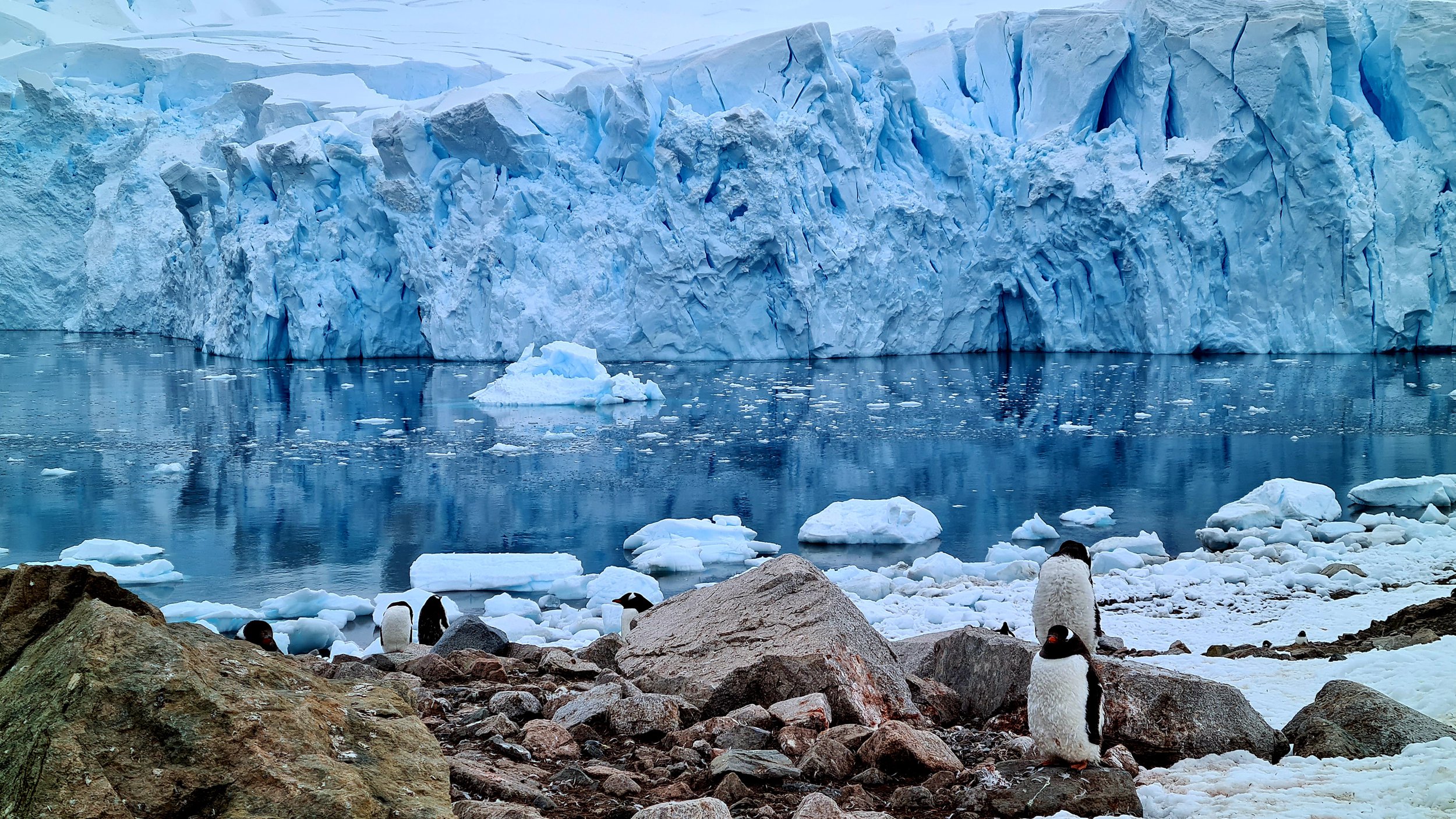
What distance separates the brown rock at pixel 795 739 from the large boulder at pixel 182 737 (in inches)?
42.3

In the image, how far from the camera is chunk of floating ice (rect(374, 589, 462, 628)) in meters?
6.20

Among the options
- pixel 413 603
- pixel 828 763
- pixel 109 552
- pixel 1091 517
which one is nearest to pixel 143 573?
pixel 109 552

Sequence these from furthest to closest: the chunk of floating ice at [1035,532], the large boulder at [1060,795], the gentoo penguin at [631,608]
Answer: the chunk of floating ice at [1035,532]
the gentoo penguin at [631,608]
the large boulder at [1060,795]

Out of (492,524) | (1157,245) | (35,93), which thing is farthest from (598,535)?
(35,93)

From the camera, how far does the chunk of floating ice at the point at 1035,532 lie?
8.15m

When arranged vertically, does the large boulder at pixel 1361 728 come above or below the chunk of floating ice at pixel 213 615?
above

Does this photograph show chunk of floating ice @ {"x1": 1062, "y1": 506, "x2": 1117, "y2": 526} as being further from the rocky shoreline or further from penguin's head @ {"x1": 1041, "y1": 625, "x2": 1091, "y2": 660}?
penguin's head @ {"x1": 1041, "y1": 625, "x2": 1091, "y2": 660}

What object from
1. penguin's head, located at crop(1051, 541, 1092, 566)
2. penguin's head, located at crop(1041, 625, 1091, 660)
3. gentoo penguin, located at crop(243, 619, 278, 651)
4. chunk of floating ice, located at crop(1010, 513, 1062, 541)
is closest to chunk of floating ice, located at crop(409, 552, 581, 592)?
gentoo penguin, located at crop(243, 619, 278, 651)

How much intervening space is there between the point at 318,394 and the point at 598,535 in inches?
410

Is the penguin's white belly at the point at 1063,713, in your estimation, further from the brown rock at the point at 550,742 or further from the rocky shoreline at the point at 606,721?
the brown rock at the point at 550,742

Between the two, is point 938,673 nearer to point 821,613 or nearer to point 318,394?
point 821,613

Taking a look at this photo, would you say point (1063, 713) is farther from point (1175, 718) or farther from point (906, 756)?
point (1175, 718)

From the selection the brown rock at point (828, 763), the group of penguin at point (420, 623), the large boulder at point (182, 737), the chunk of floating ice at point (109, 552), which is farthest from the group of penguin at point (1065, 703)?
the chunk of floating ice at point (109, 552)

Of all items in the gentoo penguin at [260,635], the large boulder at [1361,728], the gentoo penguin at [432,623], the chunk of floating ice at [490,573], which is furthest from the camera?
the chunk of floating ice at [490,573]
